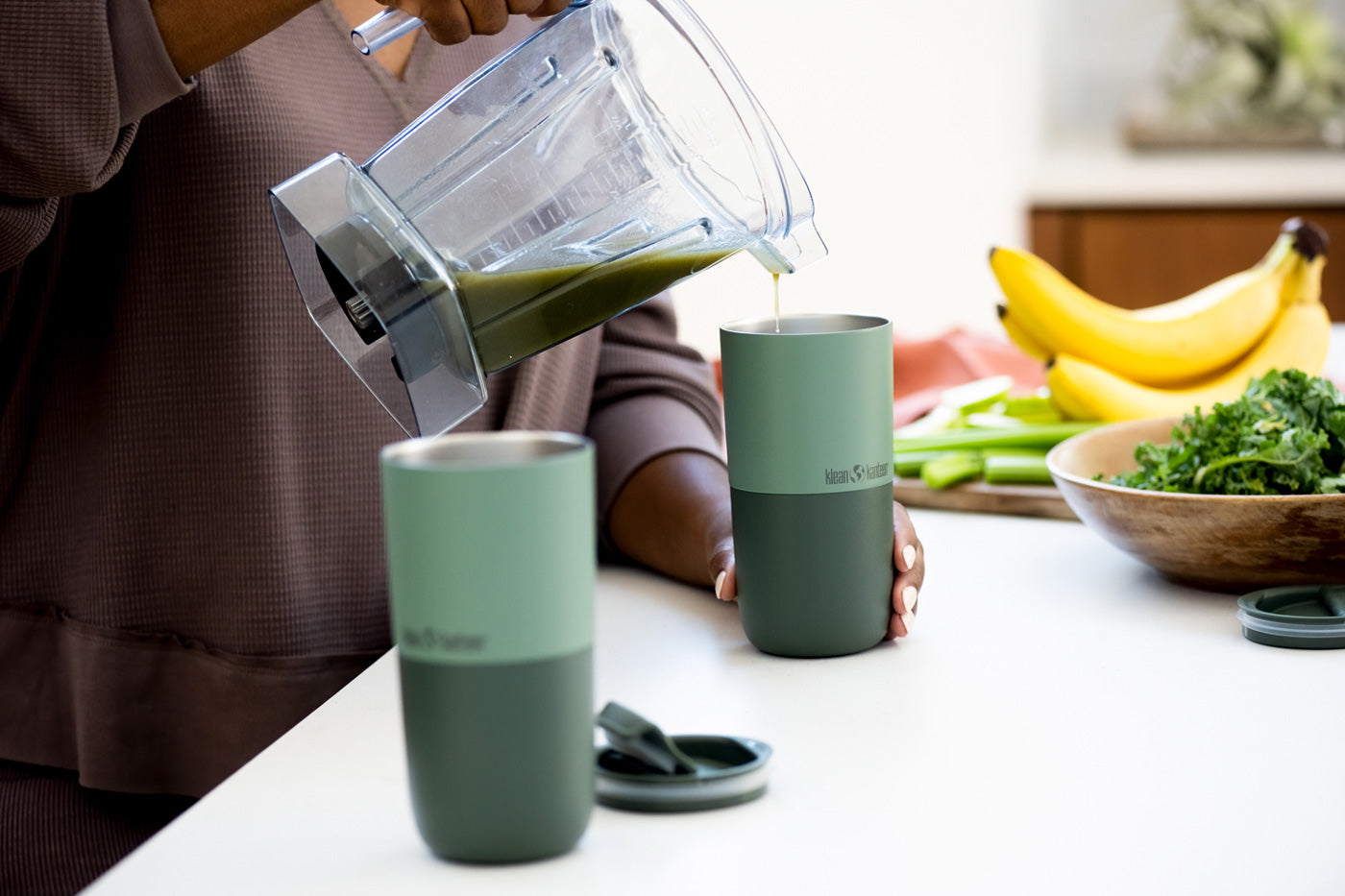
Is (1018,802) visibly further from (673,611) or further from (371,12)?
(371,12)

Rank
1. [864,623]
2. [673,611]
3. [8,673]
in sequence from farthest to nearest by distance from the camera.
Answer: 1. [8,673]
2. [673,611]
3. [864,623]

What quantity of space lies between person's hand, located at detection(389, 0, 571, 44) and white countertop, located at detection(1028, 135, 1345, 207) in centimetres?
283

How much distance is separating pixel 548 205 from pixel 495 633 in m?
0.32

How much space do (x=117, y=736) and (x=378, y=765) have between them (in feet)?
1.42

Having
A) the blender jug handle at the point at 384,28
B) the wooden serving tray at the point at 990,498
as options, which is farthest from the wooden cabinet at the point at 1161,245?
the blender jug handle at the point at 384,28

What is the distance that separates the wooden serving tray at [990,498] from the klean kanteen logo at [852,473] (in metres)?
0.41

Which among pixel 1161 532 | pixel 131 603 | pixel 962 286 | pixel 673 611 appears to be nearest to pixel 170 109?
pixel 131 603

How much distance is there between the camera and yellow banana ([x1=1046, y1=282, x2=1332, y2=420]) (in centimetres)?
129

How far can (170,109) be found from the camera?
3.10 ft

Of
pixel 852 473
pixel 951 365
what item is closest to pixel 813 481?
pixel 852 473

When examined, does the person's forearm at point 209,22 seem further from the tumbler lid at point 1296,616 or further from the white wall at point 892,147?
the white wall at point 892,147

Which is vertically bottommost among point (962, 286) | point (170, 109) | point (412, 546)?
point (962, 286)

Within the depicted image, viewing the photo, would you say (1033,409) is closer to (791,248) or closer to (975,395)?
(975,395)

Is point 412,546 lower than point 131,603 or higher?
higher
